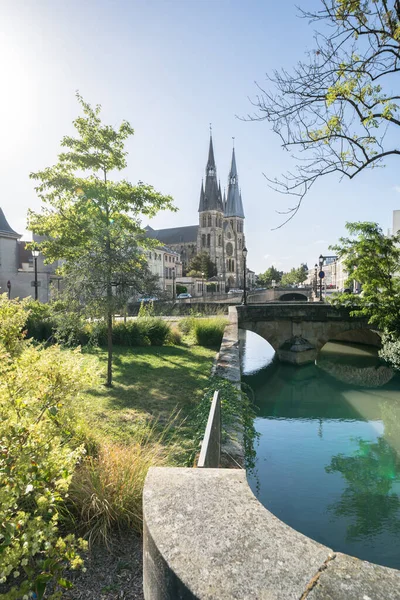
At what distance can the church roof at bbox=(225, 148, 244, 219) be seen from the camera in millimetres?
119188

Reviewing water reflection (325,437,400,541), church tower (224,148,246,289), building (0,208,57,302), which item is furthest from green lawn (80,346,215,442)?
church tower (224,148,246,289)

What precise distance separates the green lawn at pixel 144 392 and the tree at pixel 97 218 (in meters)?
0.95

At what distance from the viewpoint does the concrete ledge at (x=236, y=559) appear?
1182mm

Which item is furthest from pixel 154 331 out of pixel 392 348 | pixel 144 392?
pixel 392 348

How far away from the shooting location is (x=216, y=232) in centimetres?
10638

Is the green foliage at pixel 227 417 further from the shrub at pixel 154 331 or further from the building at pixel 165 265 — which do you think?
the building at pixel 165 265

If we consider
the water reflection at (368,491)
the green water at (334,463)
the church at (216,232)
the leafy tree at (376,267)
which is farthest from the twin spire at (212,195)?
the water reflection at (368,491)

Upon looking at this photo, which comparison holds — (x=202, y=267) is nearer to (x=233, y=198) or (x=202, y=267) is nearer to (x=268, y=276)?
(x=233, y=198)

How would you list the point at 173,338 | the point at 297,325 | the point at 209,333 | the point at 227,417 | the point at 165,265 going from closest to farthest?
the point at 227,417
the point at 209,333
the point at 173,338
the point at 297,325
the point at 165,265

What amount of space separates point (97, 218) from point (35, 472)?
795 centimetres

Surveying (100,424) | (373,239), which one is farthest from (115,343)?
(373,239)

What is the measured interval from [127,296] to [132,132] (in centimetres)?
467

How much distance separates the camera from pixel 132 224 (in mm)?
11445

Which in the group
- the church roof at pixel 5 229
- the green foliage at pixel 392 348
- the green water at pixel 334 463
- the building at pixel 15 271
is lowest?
the green water at pixel 334 463
